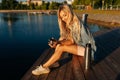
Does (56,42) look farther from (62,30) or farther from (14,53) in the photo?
(14,53)

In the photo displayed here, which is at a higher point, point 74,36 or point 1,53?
point 74,36

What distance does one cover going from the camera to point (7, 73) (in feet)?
36.3

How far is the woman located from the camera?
5.76 m

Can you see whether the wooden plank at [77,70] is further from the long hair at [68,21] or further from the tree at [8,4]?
the tree at [8,4]

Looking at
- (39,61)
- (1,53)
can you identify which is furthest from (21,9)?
(39,61)

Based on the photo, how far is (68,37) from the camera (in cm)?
623

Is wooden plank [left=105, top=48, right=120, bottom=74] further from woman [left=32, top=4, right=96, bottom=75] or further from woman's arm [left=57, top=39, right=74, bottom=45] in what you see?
woman's arm [left=57, top=39, right=74, bottom=45]

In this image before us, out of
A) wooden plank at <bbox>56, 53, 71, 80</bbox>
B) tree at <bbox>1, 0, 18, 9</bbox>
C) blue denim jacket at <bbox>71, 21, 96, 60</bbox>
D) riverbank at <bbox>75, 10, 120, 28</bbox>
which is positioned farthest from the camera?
tree at <bbox>1, 0, 18, 9</bbox>

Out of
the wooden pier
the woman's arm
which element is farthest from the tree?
the woman's arm

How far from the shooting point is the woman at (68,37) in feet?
18.9

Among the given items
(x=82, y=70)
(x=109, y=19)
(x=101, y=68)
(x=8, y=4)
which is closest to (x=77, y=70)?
(x=82, y=70)

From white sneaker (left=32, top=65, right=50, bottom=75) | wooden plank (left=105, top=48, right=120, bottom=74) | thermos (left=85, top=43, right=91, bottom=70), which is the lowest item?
wooden plank (left=105, top=48, right=120, bottom=74)

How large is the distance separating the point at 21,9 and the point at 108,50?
134 m

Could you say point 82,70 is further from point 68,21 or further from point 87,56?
point 68,21
